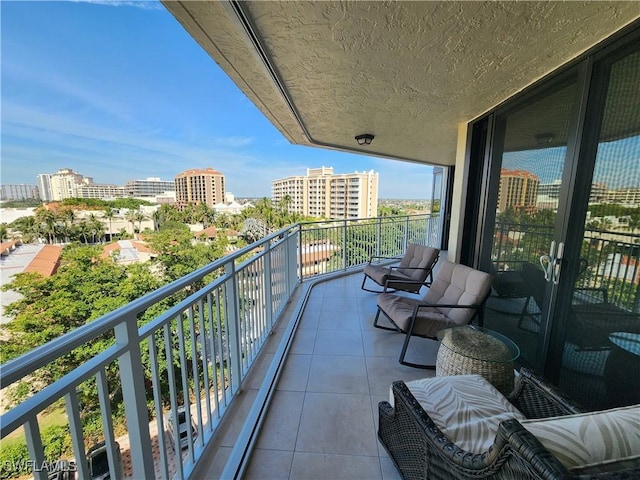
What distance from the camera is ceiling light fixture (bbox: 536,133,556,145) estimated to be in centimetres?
197

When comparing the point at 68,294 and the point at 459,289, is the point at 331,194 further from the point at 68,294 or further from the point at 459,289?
the point at 459,289

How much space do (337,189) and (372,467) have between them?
22.2 meters

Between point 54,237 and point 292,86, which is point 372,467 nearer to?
point 292,86

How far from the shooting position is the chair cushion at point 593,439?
2.21 ft

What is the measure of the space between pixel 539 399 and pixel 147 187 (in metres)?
25.6

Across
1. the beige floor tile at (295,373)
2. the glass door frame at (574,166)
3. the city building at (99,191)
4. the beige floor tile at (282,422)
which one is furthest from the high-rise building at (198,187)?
the glass door frame at (574,166)

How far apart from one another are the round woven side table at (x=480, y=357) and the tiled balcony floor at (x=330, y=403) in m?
0.57

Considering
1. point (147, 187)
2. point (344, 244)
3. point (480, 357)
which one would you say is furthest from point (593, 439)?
point (147, 187)

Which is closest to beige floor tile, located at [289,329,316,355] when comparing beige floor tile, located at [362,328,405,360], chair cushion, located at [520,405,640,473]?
beige floor tile, located at [362,328,405,360]

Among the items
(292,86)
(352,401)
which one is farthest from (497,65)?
(352,401)

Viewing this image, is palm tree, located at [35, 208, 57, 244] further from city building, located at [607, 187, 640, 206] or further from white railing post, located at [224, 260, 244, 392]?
city building, located at [607, 187, 640, 206]

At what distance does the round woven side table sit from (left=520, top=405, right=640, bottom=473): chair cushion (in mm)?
863

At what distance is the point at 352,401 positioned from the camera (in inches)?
76.7

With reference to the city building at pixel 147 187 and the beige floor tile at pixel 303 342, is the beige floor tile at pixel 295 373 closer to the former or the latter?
the beige floor tile at pixel 303 342
